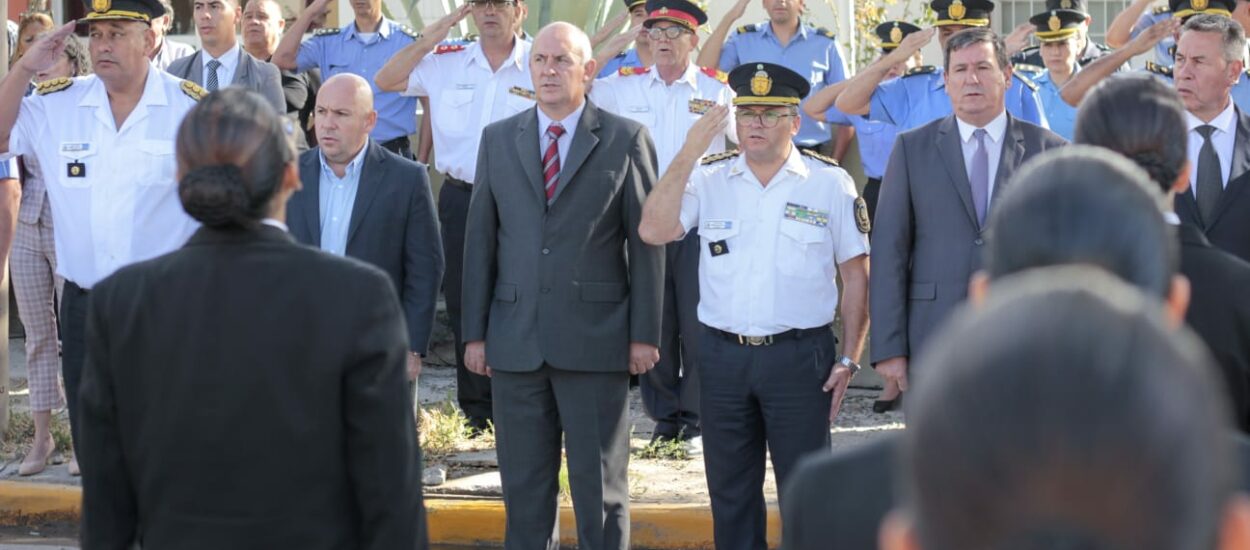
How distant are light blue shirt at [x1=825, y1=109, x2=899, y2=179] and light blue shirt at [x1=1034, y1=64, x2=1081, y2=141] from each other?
0.73 metres

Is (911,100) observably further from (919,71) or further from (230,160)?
(230,160)

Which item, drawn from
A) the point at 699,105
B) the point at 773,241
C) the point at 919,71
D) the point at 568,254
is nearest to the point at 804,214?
the point at 773,241

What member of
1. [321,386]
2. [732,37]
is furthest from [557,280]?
[732,37]

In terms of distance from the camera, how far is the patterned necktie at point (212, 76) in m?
7.52

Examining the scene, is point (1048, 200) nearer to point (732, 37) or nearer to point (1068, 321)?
point (1068, 321)

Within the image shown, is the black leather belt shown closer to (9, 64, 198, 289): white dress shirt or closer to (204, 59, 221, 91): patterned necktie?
(9, 64, 198, 289): white dress shirt

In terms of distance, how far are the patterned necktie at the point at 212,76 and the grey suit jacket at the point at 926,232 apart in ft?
11.0

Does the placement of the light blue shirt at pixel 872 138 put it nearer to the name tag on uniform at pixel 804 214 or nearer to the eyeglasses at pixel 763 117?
the eyeglasses at pixel 763 117

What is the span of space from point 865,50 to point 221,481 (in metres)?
9.80

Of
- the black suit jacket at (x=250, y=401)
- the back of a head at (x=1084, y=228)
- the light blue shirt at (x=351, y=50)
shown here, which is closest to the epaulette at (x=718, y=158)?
the black suit jacket at (x=250, y=401)

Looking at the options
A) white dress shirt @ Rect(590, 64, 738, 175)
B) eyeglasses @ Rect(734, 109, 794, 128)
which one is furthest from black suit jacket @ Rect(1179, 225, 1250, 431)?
white dress shirt @ Rect(590, 64, 738, 175)

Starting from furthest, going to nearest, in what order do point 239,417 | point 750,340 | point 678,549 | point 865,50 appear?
1. point 865,50
2. point 678,549
3. point 750,340
4. point 239,417

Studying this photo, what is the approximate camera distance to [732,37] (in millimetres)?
9406

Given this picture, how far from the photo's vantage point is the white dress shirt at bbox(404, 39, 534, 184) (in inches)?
307
